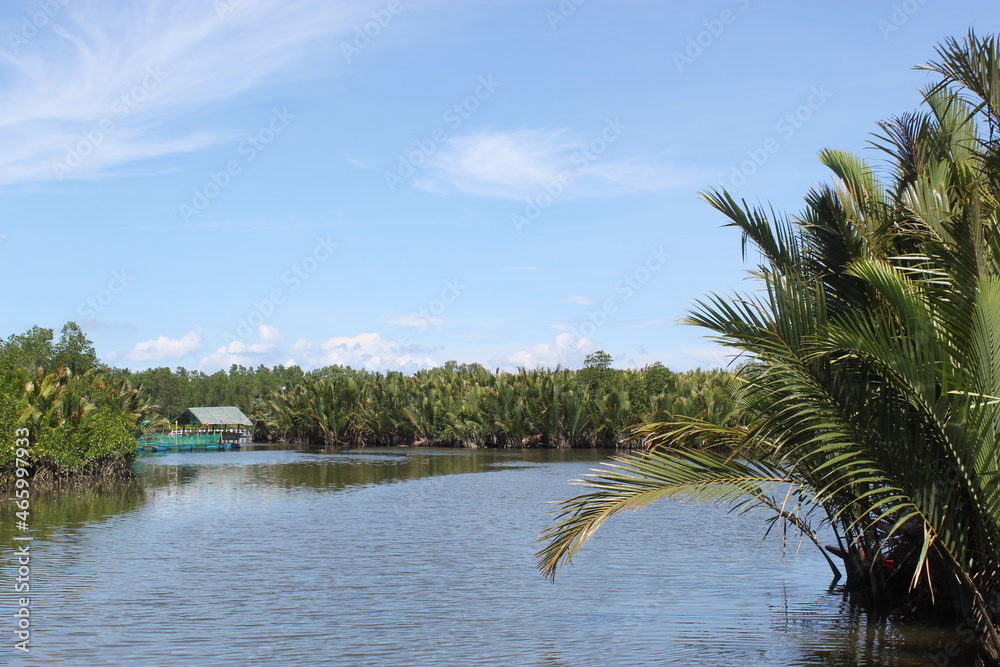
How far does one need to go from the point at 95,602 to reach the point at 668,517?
12749 millimetres

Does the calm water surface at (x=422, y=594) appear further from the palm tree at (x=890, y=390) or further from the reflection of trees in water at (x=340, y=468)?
the reflection of trees in water at (x=340, y=468)

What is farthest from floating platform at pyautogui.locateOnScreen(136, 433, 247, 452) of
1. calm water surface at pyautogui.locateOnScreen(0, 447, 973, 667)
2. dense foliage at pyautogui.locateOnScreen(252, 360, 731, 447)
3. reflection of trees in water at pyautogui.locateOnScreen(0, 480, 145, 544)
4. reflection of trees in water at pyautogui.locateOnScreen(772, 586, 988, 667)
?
reflection of trees in water at pyautogui.locateOnScreen(772, 586, 988, 667)

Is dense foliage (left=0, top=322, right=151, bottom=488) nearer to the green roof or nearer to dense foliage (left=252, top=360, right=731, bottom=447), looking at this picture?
dense foliage (left=252, top=360, right=731, bottom=447)

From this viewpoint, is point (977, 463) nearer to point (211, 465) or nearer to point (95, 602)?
point (95, 602)

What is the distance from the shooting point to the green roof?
223ft

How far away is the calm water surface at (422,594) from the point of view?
8.94m

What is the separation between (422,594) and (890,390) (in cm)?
703

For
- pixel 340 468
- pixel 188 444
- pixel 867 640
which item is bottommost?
pixel 867 640

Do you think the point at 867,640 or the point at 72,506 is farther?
the point at 72,506

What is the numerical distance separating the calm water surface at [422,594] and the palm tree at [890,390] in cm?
188

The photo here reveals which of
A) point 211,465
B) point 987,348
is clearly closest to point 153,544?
point 987,348

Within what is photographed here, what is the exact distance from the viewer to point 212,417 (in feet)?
226

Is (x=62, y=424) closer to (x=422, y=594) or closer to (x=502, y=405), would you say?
(x=422, y=594)

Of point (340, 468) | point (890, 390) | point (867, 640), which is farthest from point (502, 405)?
point (890, 390)
